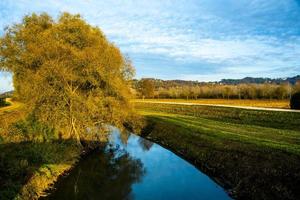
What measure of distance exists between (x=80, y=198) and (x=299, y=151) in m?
12.7

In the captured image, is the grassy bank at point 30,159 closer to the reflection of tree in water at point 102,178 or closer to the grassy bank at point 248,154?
the reflection of tree in water at point 102,178

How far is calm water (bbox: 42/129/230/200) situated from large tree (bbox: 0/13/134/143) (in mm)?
3362

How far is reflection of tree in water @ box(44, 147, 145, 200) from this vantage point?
54.0 feet

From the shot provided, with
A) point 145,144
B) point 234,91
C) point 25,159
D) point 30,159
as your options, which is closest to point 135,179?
point 30,159

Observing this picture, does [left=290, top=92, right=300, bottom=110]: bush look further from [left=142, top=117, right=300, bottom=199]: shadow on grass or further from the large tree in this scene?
the large tree

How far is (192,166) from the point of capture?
21.7 meters

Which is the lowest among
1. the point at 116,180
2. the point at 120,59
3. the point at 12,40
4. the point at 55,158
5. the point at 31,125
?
the point at 116,180

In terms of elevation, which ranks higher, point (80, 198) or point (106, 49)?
point (106, 49)

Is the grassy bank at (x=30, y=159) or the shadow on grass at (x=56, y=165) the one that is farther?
the shadow on grass at (x=56, y=165)

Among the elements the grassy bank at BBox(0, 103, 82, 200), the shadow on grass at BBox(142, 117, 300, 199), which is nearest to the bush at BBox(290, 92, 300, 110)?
the shadow on grass at BBox(142, 117, 300, 199)

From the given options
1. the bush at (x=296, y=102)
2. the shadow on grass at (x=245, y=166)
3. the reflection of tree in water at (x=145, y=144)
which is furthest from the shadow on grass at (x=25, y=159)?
the bush at (x=296, y=102)

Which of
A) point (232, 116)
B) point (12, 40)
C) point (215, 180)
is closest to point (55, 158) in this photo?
point (215, 180)

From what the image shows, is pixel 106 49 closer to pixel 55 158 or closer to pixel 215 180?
pixel 55 158

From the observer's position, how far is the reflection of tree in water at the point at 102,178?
54.0 ft
